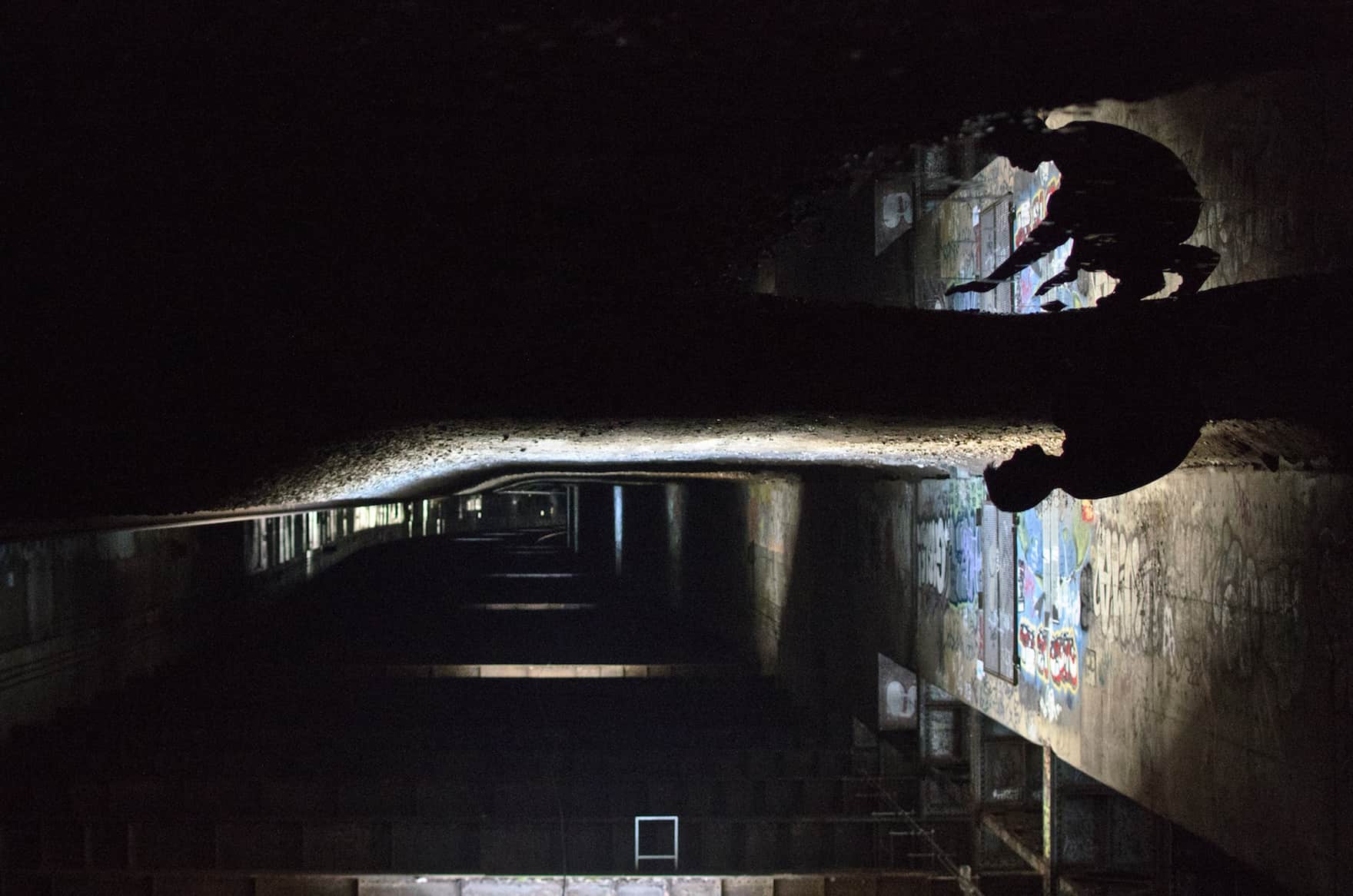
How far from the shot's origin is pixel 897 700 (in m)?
13.7

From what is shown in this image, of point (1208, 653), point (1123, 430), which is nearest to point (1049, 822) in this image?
point (1208, 653)

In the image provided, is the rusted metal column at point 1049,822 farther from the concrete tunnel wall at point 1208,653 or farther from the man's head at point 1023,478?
the man's head at point 1023,478

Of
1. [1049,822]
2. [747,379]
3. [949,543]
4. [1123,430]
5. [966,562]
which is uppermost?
[747,379]

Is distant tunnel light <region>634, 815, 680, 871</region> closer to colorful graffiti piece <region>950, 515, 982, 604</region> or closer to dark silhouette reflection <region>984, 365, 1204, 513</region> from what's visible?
colorful graffiti piece <region>950, 515, 982, 604</region>

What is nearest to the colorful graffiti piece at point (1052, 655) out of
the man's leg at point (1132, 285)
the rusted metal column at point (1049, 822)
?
the rusted metal column at point (1049, 822)

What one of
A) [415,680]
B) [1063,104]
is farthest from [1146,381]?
[415,680]

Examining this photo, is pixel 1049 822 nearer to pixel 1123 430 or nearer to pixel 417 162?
pixel 1123 430

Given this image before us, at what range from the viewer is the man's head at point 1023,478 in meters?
4.49

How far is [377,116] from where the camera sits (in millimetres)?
2768

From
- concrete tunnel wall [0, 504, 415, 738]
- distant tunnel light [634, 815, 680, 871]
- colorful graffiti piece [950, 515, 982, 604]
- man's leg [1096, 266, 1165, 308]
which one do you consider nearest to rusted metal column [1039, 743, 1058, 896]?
colorful graffiti piece [950, 515, 982, 604]

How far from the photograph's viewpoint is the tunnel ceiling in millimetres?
2520

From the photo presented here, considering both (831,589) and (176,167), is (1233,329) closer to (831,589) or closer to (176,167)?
(176,167)

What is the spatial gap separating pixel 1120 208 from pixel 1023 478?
1.19 metres

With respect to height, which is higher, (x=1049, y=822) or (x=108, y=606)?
(x=108, y=606)
